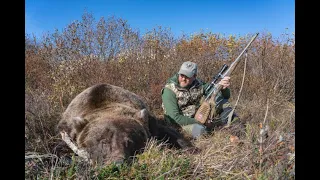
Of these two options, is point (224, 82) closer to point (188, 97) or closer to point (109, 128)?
point (188, 97)

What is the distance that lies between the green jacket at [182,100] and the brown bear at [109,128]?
→ 0.45m

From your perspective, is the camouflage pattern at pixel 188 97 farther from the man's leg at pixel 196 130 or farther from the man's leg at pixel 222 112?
the man's leg at pixel 196 130

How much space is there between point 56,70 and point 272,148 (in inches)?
264

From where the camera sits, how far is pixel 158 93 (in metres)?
7.70

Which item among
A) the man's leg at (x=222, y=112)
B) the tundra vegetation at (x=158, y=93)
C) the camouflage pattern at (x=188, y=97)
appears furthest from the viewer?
the camouflage pattern at (x=188, y=97)

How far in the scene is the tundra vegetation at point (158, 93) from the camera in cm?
324

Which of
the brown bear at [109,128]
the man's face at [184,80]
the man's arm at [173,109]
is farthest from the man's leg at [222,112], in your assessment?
the brown bear at [109,128]

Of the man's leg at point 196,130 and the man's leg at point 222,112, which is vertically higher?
the man's leg at point 222,112

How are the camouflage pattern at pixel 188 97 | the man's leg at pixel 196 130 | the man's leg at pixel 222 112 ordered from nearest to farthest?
the man's leg at pixel 196 130 → the man's leg at pixel 222 112 → the camouflage pattern at pixel 188 97

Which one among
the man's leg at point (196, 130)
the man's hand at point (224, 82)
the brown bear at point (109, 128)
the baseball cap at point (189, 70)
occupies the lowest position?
the man's leg at point (196, 130)
